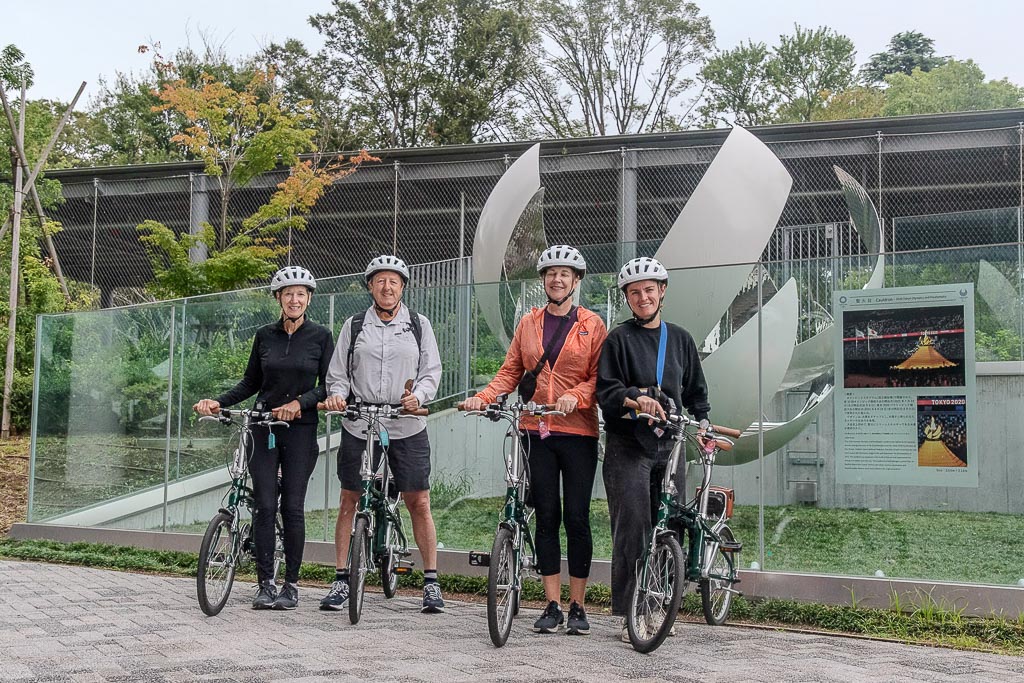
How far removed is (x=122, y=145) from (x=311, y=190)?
2104 centimetres

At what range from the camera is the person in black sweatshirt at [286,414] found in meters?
6.18

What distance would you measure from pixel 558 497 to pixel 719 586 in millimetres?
926

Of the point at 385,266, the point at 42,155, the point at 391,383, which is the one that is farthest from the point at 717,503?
the point at 42,155

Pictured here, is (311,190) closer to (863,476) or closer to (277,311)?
(277,311)

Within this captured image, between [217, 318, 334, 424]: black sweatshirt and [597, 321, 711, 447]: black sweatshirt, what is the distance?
69.7 inches

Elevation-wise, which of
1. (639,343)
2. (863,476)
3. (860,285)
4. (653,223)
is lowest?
(863,476)

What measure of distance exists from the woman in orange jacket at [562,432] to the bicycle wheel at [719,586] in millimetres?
629

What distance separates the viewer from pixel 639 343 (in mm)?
5441

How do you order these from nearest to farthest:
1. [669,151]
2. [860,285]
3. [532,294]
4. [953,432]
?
[953,432]
[860,285]
[532,294]
[669,151]

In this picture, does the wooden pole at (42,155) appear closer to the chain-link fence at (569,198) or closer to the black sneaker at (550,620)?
the chain-link fence at (569,198)

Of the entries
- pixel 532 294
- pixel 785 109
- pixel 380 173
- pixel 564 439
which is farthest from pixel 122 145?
pixel 564 439

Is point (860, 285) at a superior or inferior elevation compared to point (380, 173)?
inferior

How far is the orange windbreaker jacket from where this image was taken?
18.1 ft

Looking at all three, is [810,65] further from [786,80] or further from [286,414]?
[286,414]
